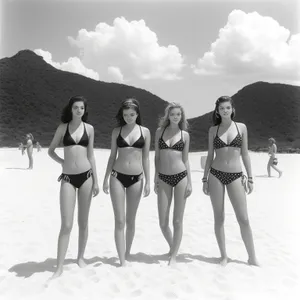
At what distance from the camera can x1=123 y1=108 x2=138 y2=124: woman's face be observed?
399 cm

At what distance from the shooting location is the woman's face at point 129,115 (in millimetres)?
3994

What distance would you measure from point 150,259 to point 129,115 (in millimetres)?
1886

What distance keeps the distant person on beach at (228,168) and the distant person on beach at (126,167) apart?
0.82 meters

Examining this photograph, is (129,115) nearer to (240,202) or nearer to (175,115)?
(175,115)

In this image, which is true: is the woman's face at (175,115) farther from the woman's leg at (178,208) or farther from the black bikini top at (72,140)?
Result: the black bikini top at (72,140)

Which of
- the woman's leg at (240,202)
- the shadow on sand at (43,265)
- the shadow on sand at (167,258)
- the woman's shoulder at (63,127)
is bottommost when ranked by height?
the shadow on sand at (43,265)

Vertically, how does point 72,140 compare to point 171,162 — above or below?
above

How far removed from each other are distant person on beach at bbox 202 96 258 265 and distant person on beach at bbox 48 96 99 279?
1458 millimetres

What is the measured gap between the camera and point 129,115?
3.99 metres

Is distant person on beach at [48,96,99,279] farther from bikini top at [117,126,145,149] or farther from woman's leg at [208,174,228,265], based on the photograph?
woman's leg at [208,174,228,265]

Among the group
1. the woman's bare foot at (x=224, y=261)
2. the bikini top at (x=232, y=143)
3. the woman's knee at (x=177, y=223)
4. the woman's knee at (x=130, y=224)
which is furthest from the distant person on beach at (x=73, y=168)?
the woman's bare foot at (x=224, y=261)

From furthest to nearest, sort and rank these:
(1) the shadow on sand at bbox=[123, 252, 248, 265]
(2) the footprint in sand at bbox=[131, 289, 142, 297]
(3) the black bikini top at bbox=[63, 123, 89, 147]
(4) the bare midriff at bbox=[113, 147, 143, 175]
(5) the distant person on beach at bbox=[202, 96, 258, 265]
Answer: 1. (1) the shadow on sand at bbox=[123, 252, 248, 265]
2. (5) the distant person on beach at bbox=[202, 96, 258, 265]
3. (4) the bare midriff at bbox=[113, 147, 143, 175]
4. (3) the black bikini top at bbox=[63, 123, 89, 147]
5. (2) the footprint in sand at bbox=[131, 289, 142, 297]

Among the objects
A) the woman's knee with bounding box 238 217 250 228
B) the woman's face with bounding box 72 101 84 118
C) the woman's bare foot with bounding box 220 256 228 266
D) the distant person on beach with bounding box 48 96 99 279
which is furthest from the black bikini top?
the woman's bare foot with bounding box 220 256 228 266

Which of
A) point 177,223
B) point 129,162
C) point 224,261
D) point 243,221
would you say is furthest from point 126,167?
point 224,261
